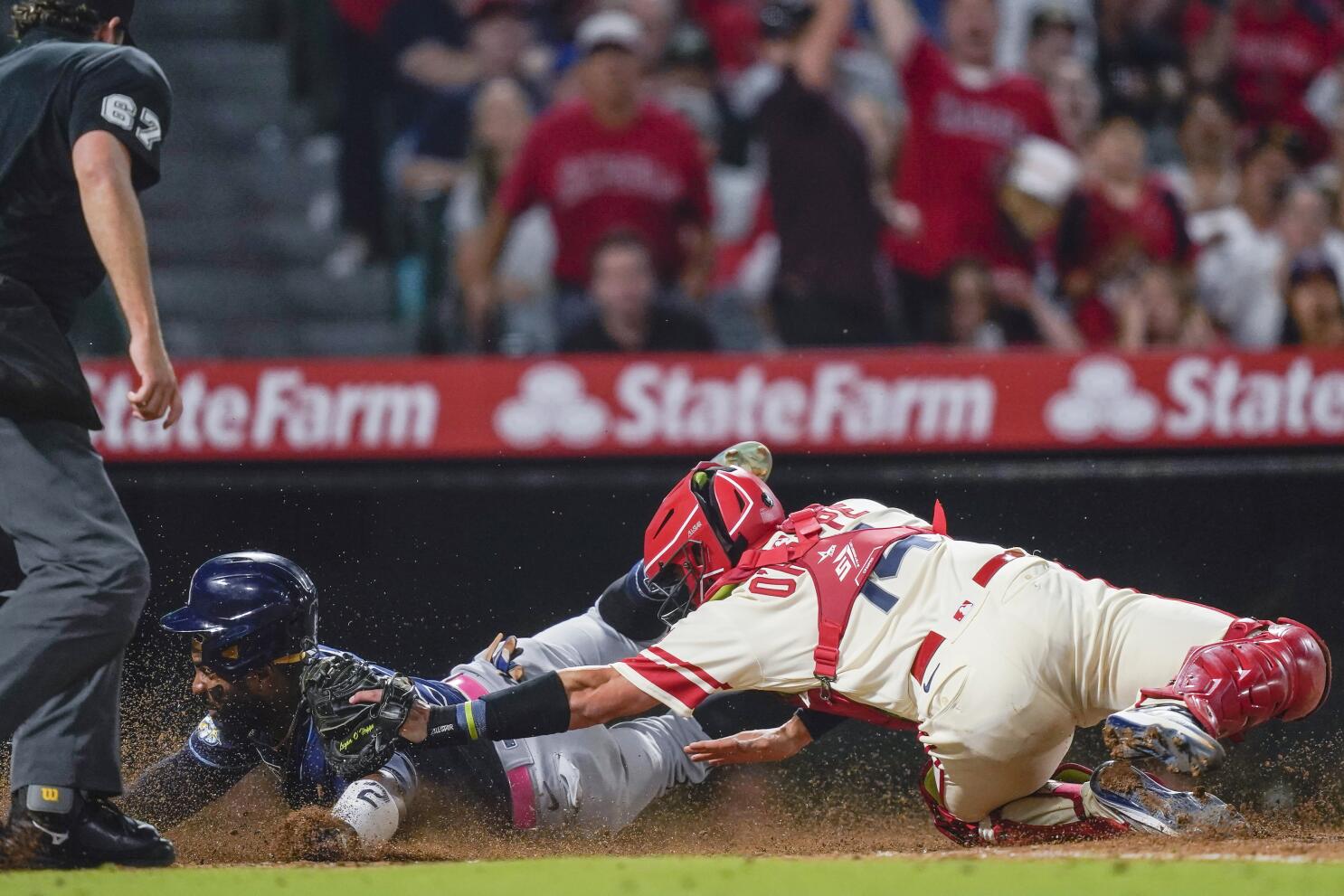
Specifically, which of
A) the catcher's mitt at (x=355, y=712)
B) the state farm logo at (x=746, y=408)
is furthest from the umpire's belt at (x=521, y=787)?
the state farm logo at (x=746, y=408)

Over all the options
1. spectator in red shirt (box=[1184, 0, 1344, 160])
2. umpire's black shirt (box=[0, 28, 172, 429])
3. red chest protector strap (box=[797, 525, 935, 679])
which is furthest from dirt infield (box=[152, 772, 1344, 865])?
spectator in red shirt (box=[1184, 0, 1344, 160])

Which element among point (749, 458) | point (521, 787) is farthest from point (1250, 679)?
point (521, 787)

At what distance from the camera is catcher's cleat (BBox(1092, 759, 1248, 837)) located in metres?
2.99

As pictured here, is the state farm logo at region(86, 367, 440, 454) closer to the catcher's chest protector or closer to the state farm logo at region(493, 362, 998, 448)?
the state farm logo at region(493, 362, 998, 448)

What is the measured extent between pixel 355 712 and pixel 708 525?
89 cm

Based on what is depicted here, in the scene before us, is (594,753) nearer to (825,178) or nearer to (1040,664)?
(1040,664)

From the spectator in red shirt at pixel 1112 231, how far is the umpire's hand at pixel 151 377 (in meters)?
4.72

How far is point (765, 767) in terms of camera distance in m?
4.62

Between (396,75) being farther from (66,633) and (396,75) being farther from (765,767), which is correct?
(66,633)

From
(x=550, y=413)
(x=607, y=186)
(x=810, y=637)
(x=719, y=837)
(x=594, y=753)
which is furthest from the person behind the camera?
(x=607, y=186)

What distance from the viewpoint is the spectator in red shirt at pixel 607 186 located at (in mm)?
6320

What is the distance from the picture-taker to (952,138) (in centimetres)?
677

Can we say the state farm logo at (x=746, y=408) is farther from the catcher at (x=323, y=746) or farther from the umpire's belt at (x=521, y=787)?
the umpire's belt at (x=521, y=787)

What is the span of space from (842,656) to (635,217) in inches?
134
